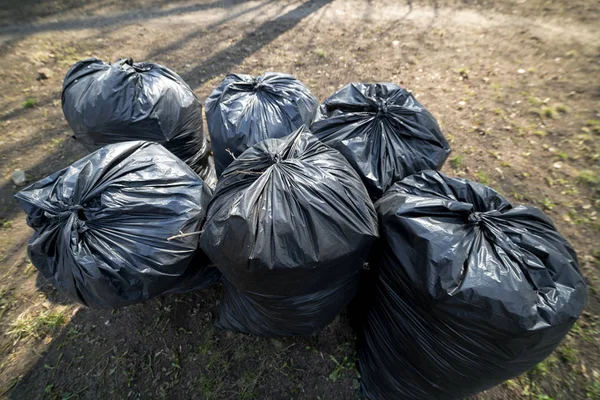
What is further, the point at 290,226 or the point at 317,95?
the point at 317,95

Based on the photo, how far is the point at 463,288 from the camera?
3.34ft

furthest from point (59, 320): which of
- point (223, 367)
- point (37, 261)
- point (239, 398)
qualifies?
point (239, 398)

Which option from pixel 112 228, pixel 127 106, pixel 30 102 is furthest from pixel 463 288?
pixel 30 102

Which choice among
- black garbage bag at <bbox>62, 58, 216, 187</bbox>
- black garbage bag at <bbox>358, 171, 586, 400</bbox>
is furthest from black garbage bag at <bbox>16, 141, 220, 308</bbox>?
black garbage bag at <bbox>358, 171, 586, 400</bbox>

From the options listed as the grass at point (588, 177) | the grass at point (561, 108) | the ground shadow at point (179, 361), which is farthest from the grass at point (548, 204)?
the ground shadow at point (179, 361)

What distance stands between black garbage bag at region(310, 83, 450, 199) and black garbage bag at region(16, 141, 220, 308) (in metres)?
0.84

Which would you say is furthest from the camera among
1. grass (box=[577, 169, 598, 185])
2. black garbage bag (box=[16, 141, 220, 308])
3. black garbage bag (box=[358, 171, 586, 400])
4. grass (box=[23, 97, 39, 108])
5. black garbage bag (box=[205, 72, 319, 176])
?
grass (box=[23, 97, 39, 108])

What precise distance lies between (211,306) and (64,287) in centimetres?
Result: 77

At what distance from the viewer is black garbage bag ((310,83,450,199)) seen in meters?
1.62

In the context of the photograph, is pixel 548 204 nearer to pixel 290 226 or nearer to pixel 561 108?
pixel 561 108

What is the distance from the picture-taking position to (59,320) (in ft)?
6.02

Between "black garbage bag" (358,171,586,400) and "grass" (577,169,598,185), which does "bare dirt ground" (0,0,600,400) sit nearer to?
"grass" (577,169,598,185)

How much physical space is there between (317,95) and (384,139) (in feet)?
6.49

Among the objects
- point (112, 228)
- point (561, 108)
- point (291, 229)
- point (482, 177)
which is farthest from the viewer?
point (561, 108)
